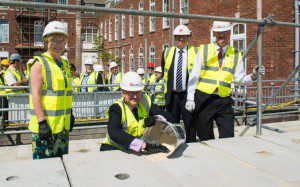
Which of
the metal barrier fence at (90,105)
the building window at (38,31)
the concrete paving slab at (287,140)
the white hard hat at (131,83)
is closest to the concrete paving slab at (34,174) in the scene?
the white hard hat at (131,83)

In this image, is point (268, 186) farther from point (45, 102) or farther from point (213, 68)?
point (213, 68)

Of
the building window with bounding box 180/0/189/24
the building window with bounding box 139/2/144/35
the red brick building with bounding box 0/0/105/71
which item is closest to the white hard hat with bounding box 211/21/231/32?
the building window with bounding box 180/0/189/24

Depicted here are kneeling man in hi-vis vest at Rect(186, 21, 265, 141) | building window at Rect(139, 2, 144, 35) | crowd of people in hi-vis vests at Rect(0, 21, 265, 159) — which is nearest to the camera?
crowd of people in hi-vis vests at Rect(0, 21, 265, 159)

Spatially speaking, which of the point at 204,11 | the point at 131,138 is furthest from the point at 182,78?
the point at 204,11

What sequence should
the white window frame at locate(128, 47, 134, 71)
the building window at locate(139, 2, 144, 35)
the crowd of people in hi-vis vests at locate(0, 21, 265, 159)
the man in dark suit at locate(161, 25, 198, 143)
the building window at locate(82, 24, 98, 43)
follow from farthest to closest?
the building window at locate(82, 24, 98, 43), the white window frame at locate(128, 47, 134, 71), the building window at locate(139, 2, 144, 35), the man in dark suit at locate(161, 25, 198, 143), the crowd of people in hi-vis vests at locate(0, 21, 265, 159)

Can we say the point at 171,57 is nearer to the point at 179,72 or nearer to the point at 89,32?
the point at 179,72

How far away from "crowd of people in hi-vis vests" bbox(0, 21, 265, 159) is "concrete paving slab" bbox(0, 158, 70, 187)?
2.11 feet

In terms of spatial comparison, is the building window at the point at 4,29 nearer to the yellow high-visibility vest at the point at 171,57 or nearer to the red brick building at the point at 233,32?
the red brick building at the point at 233,32

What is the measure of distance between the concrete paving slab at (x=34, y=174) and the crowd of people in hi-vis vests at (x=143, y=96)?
2.11ft

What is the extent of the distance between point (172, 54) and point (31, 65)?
2.61 m

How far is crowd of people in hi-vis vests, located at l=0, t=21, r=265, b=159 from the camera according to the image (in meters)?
3.11

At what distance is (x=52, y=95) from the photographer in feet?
10.5

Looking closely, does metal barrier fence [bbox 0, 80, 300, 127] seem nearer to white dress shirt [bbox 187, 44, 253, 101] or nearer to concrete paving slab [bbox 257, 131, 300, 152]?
white dress shirt [bbox 187, 44, 253, 101]

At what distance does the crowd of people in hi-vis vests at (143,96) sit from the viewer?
3.11 metres
